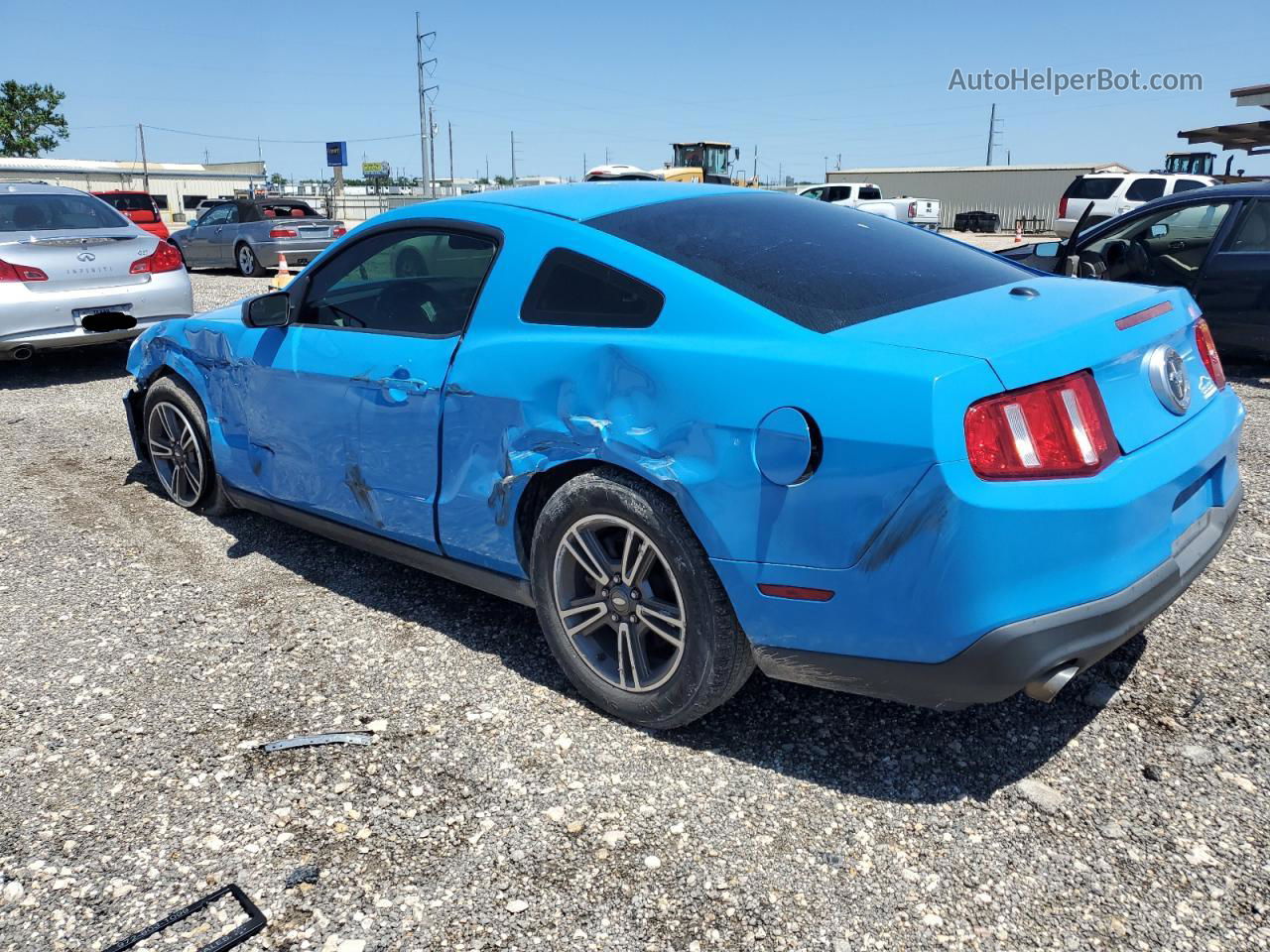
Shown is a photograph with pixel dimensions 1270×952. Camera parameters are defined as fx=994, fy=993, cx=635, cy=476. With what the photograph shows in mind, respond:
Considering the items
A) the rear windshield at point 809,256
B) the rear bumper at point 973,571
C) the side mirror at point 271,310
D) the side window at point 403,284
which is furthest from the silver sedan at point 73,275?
the rear bumper at point 973,571

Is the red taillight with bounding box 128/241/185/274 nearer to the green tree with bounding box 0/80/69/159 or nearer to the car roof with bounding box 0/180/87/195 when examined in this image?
the car roof with bounding box 0/180/87/195

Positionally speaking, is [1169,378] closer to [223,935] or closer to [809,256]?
[809,256]

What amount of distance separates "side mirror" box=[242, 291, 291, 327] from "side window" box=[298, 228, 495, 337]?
0.07 meters

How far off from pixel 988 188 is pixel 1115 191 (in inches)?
961

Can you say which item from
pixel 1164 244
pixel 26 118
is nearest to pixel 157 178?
pixel 26 118

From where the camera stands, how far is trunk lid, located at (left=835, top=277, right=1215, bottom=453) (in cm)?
233

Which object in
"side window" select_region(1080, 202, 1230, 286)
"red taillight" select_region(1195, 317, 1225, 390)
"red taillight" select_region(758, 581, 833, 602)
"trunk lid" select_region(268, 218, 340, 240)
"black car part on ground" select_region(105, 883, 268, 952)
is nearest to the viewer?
"black car part on ground" select_region(105, 883, 268, 952)

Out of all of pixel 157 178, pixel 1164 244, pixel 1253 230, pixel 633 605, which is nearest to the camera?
pixel 633 605

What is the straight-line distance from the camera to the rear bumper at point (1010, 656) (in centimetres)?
227

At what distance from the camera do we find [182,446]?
486 cm

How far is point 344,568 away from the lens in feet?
14.2

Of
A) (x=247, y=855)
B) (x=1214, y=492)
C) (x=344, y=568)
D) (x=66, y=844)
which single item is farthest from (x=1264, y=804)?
(x=344, y=568)

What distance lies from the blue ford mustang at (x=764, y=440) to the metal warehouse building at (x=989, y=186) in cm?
4608

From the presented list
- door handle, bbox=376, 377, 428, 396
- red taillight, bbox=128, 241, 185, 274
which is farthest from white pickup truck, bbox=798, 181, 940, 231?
door handle, bbox=376, 377, 428, 396
